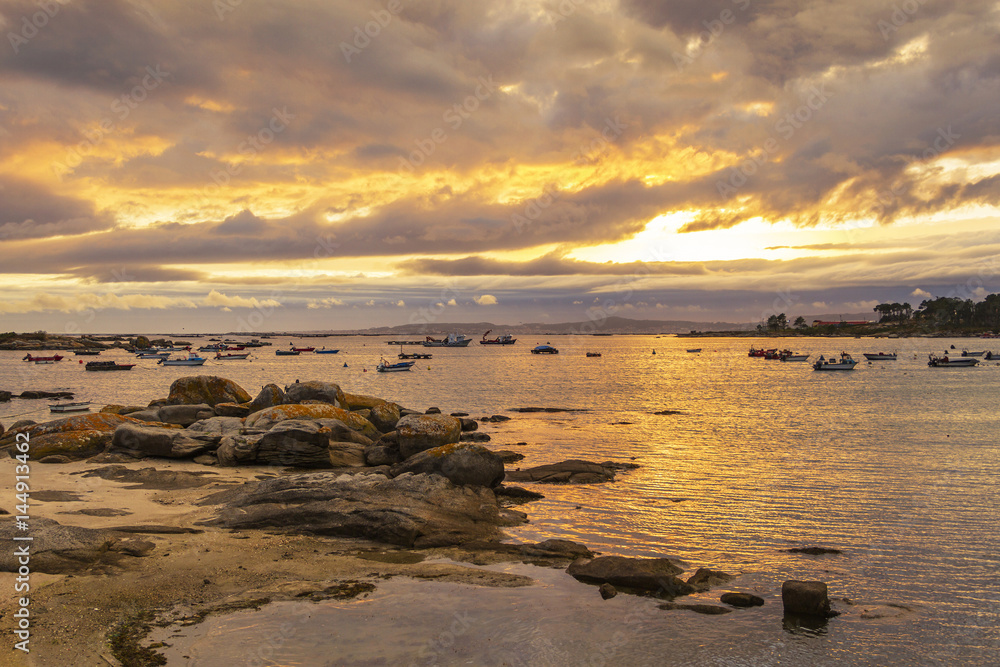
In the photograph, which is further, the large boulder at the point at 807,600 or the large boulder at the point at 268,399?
the large boulder at the point at 268,399

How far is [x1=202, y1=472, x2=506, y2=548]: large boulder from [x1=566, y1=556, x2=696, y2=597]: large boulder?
2739 mm

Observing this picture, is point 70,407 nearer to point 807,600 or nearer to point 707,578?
point 707,578

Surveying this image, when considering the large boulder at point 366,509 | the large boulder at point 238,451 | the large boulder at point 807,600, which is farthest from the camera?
the large boulder at point 238,451

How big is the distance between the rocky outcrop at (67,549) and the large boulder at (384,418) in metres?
16.3

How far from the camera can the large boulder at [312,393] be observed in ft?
89.7

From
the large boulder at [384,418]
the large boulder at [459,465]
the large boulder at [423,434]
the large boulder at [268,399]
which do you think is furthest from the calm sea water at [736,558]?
the large boulder at [268,399]

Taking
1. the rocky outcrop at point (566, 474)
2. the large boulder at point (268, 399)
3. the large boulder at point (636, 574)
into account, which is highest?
the large boulder at point (268, 399)

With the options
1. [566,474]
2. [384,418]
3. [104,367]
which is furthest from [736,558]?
[104,367]

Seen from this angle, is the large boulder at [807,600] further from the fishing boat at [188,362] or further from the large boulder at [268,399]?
the fishing boat at [188,362]

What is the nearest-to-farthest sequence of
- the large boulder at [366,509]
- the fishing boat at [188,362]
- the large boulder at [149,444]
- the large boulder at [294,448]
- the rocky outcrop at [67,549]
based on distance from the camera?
the rocky outcrop at [67,549] → the large boulder at [366,509] → the large boulder at [149,444] → the large boulder at [294,448] → the fishing boat at [188,362]

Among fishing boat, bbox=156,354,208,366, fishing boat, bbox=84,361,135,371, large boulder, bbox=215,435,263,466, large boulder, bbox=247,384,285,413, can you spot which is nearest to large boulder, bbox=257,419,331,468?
large boulder, bbox=215,435,263,466

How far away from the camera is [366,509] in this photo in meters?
13.5

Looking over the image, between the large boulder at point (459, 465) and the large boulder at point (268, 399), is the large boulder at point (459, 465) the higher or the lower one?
the lower one

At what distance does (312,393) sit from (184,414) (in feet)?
17.4
